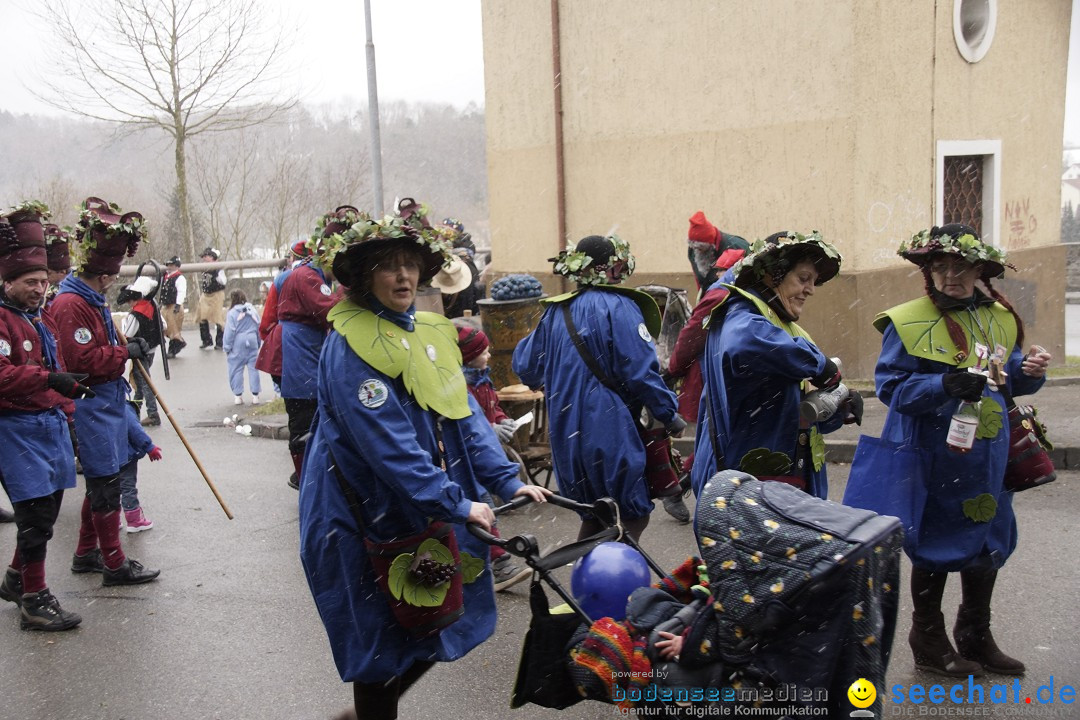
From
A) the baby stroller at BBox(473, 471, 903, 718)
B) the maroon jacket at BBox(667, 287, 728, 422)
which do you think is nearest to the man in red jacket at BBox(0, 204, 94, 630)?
the maroon jacket at BBox(667, 287, 728, 422)

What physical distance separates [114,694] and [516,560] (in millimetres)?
2466

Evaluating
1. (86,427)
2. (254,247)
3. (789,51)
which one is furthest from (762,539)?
(254,247)

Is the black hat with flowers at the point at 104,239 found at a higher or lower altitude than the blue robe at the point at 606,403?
higher

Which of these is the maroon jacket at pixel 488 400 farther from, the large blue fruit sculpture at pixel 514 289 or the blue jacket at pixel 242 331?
the blue jacket at pixel 242 331

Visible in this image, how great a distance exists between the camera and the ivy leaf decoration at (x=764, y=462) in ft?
13.6

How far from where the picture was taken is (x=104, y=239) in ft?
19.4

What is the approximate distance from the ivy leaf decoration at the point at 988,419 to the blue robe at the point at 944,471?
26mm

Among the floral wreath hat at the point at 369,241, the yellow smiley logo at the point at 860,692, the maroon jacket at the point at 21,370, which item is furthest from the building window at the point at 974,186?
the yellow smiley logo at the point at 860,692

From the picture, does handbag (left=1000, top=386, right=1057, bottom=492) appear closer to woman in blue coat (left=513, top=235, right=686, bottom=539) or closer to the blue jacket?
woman in blue coat (left=513, top=235, right=686, bottom=539)

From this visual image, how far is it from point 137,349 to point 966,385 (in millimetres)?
4609

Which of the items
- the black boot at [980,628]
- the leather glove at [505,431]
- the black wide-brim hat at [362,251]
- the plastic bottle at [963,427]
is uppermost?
the black wide-brim hat at [362,251]

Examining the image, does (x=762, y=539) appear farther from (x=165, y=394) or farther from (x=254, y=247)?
(x=254, y=247)

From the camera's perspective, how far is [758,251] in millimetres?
4277

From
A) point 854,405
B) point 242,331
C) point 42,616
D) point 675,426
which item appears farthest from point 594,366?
point 242,331
